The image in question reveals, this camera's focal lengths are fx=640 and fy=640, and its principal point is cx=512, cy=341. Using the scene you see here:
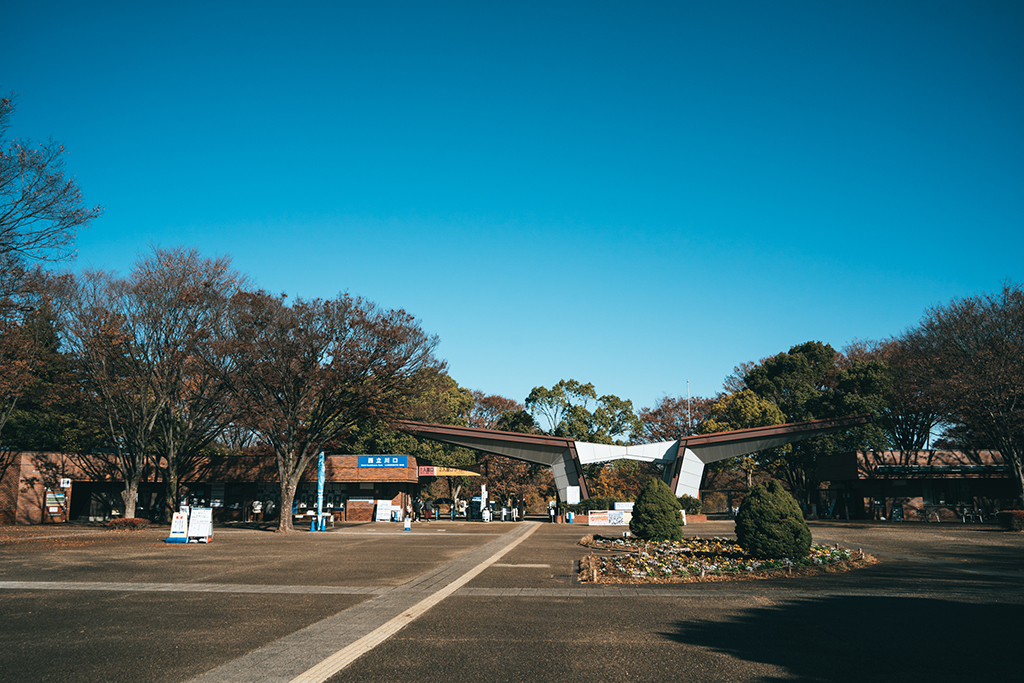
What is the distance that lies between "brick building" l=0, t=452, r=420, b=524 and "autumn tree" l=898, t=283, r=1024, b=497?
32255 mm

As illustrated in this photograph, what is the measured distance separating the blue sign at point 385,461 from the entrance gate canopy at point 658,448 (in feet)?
7.96

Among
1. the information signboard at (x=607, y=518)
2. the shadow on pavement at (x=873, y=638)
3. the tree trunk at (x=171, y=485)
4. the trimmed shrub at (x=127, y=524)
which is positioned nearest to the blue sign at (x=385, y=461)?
the tree trunk at (x=171, y=485)

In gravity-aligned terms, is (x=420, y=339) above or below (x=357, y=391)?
above

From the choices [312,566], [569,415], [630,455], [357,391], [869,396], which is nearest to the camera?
[312,566]

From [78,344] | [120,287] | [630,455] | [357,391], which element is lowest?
[630,455]

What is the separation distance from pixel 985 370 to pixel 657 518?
24556 millimetres

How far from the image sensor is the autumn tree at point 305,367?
3138 cm

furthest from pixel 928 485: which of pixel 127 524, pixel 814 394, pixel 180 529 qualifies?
pixel 127 524

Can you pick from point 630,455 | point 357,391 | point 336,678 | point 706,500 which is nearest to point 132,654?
point 336,678

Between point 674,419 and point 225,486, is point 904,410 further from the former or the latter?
point 225,486

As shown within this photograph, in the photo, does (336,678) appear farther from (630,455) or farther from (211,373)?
(630,455)

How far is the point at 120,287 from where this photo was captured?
33625 millimetres

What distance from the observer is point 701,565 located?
51.8 ft

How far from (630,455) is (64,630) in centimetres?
3964
